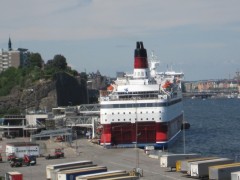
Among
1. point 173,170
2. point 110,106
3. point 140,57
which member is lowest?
point 173,170

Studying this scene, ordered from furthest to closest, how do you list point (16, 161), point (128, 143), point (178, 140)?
point (178, 140) → point (128, 143) → point (16, 161)

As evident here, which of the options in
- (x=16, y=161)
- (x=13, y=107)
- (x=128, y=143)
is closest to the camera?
(x=16, y=161)

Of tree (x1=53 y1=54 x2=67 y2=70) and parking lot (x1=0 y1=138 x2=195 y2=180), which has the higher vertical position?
tree (x1=53 y1=54 x2=67 y2=70)

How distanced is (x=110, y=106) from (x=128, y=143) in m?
5.28

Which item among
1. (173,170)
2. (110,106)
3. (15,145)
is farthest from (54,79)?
(173,170)

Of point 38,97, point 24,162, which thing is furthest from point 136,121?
point 38,97

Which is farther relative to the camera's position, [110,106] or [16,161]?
[110,106]

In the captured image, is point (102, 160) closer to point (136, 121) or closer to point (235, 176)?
point (136, 121)

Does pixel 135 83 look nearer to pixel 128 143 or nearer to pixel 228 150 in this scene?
pixel 128 143

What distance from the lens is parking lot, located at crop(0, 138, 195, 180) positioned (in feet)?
160

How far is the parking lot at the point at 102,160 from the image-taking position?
48656 millimetres

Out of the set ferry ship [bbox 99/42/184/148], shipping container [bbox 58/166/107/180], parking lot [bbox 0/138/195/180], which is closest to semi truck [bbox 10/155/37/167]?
parking lot [bbox 0/138/195/180]

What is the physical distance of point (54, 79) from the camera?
132 meters

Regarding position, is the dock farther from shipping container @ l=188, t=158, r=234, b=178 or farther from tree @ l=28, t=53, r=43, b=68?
tree @ l=28, t=53, r=43, b=68
